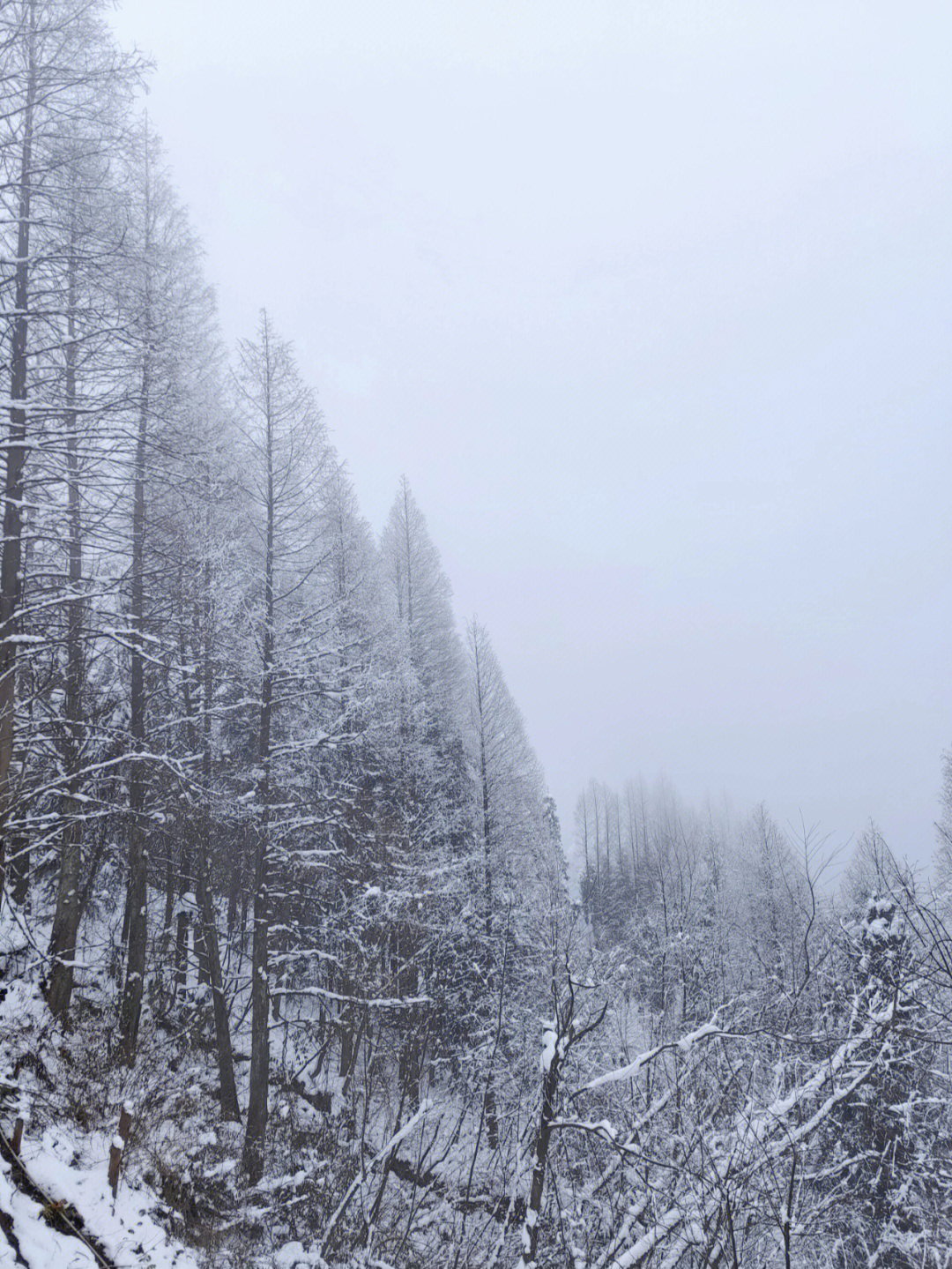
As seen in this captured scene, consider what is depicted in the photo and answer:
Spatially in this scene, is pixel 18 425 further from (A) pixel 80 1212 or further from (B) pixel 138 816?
(A) pixel 80 1212

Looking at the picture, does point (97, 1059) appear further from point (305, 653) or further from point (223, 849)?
point (305, 653)

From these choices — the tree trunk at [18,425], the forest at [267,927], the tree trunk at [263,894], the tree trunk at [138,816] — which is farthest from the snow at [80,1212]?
the tree trunk at [263,894]

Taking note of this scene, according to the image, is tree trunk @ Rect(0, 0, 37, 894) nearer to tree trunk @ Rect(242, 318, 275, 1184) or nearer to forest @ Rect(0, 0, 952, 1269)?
forest @ Rect(0, 0, 952, 1269)

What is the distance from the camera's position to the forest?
416 centimetres

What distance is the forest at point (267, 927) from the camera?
13.6ft

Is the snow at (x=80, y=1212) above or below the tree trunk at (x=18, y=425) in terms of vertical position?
below

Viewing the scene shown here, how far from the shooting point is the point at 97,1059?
7.36m

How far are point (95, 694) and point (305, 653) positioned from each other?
117 inches

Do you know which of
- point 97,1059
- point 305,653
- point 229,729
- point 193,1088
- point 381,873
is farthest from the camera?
point 381,873

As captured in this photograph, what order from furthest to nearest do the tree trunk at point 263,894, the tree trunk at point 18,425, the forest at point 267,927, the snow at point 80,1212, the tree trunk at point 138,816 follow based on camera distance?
the tree trunk at point 263,894
the tree trunk at point 138,816
the tree trunk at point 18,425
the forest at point 267,927
the snow at point 80,1212

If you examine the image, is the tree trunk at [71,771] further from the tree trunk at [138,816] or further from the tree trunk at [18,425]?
the tree trunk at [138,816]

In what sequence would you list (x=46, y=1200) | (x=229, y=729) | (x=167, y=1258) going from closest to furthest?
A: 1. (x=46, y=1200)
2. (x=167, y=1258)
3. (x=229, y=729)

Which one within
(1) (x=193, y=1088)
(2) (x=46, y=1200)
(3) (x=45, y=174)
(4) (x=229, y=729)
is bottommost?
(1) (x=193, y=1088)

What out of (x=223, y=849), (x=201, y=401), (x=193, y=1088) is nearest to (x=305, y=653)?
(x=223, y=849)
